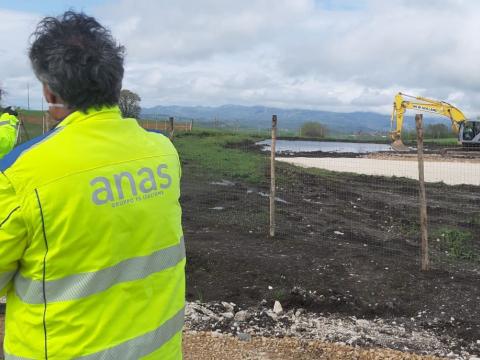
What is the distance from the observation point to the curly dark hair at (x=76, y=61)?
1606 mm

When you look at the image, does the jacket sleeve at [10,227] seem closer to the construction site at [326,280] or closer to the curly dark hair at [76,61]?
the curly dark hair at [76,61]

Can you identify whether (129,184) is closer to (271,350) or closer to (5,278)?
(5,278)

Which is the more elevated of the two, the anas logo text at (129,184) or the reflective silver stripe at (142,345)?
the anas logo text at (129,184)

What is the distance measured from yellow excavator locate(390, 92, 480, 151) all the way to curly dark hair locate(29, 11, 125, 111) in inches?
1167

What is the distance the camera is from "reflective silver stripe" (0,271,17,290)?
160cm

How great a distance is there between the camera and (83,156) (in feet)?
5.12

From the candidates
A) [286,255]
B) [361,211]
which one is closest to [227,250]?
[286,255]

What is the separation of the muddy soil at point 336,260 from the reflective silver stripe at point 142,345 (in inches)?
157

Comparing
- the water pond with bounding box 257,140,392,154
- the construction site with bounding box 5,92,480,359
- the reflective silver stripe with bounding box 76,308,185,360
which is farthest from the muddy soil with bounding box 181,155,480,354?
the water pond with bounding box 257,140,392,154

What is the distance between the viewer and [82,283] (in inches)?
62.1

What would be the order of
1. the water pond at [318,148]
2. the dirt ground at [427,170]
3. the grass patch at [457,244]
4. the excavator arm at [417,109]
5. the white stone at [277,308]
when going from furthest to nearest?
1. the water pond at [318,148]
2. the excavator arm at [417,109]
3. the dirt ground at [427,170]
4. the grass patch at [457,244]
5. the white stone at [277,308]

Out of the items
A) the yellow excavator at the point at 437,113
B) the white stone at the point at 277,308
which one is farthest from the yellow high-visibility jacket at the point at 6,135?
the yellow excavator at the point at 437,113

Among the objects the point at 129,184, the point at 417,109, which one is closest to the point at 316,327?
the point at 129,184

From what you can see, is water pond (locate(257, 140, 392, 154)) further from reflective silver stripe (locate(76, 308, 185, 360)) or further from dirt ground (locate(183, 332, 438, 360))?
reflective silver stripe (locate(76, 308, 185, 360))
